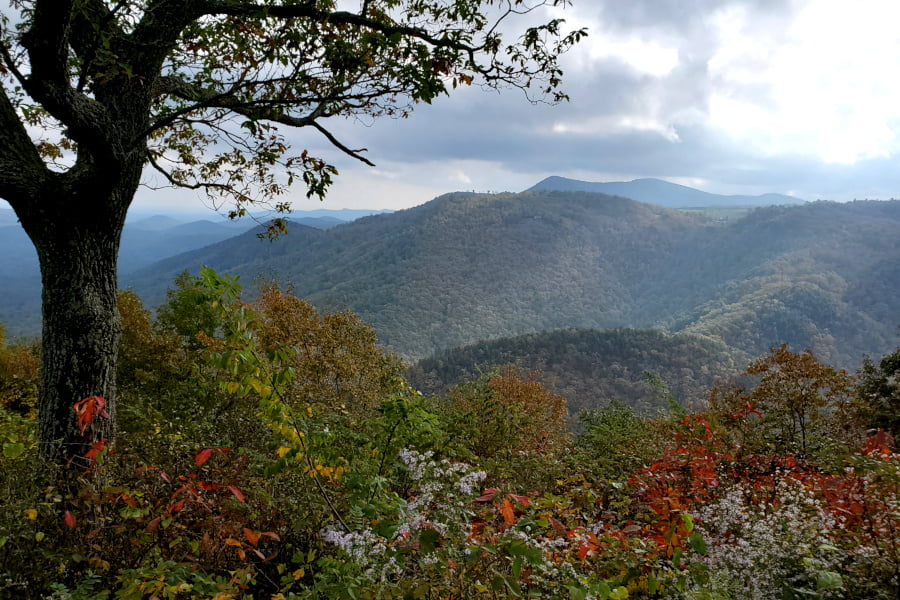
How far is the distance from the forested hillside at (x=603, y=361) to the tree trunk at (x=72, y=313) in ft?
220

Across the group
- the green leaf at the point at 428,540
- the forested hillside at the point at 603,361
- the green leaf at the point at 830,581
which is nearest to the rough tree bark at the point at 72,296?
the green leaf at the point at 428,540

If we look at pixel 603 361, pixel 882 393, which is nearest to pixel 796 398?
pixel 882 393

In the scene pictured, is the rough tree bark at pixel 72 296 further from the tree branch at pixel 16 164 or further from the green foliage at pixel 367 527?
the green foliage at pixel 367 527

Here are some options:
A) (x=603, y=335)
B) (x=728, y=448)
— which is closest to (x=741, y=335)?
(x=603, y=335)

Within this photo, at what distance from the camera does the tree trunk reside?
10.2ft

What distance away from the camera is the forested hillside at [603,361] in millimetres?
75500

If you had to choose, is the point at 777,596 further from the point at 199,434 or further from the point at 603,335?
the point at 603,335

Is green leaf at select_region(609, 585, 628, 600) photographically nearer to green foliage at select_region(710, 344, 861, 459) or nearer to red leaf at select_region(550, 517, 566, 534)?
red leaf at select_region(550, 517, 566, 534)

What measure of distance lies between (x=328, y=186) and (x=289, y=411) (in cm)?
185

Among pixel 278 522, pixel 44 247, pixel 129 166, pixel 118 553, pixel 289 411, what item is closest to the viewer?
pixel 118 553

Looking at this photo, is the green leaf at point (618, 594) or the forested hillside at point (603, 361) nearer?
the green leaf at point (618, 594)

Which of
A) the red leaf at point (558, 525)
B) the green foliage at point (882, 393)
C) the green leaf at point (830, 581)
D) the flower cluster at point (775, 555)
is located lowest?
the green foliage at point (882, 393)

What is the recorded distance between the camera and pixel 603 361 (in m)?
88.8

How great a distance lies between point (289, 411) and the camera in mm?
2570
